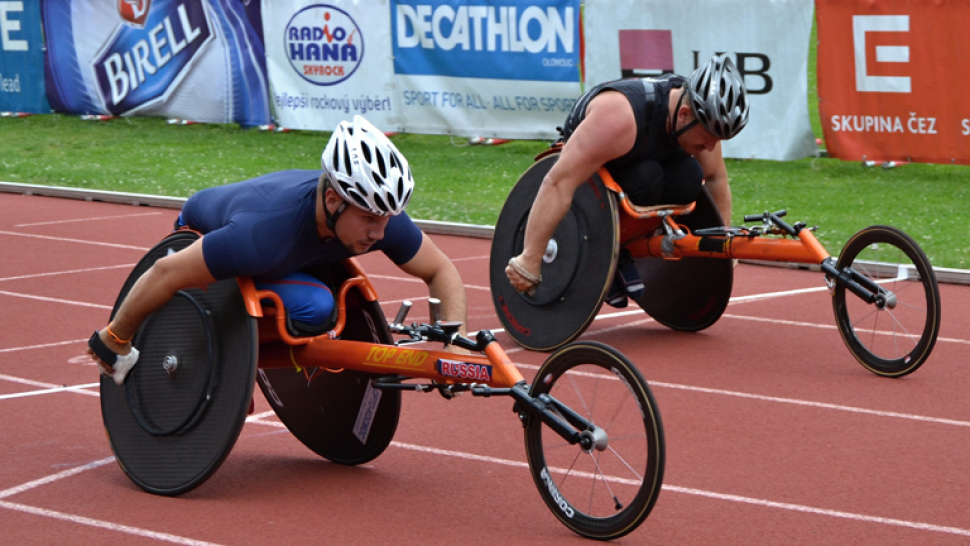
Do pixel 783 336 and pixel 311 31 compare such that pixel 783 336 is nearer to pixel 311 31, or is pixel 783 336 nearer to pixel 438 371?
pixel 438 371

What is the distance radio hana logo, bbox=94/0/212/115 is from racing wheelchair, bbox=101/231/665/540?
15865mm

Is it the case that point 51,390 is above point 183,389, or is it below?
below

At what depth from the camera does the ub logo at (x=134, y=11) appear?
69.5 feet

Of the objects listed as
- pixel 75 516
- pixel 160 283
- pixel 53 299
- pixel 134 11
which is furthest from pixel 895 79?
pixel 134 11

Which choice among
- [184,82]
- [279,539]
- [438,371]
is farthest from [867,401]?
[184,82]

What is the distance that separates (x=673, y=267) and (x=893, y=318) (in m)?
1.63

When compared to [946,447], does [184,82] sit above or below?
above

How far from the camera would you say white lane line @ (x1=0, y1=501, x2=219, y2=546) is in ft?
15.4

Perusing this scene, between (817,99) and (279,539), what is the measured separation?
12144mm

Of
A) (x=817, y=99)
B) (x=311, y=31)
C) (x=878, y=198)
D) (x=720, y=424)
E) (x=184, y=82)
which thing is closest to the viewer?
(x=720, y=424)

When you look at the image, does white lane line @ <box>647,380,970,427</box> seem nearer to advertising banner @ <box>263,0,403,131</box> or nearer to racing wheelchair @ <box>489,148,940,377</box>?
racing wheelchair @ <box>489,148,940,377</box>

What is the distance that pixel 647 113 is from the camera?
7.41m

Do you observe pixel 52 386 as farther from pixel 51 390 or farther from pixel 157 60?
pixel 157 60

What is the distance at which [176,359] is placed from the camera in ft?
17.0
